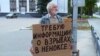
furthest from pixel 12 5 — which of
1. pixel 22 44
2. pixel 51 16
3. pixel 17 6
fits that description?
pixel 51 16

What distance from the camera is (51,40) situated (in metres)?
6.18

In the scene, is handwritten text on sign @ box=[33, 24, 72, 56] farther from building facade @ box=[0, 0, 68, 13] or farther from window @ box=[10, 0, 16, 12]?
window @ box=[10, 0, 16, 12]

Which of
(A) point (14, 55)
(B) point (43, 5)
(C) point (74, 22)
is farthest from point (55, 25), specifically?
(B) point (43, 5)

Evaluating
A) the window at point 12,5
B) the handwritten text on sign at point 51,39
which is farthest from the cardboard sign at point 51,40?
the window at point 12,5

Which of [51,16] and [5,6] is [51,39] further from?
[5,6]

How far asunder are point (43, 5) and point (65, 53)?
60785 mm

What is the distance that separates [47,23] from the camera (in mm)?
6184

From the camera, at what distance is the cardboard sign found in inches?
240

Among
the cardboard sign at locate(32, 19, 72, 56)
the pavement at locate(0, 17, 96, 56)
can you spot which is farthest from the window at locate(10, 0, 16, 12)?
the cardboard sign at locate(32, 19, 72, 56)

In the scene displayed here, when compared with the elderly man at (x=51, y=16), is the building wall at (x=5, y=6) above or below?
above

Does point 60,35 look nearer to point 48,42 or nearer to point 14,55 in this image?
point 48,42

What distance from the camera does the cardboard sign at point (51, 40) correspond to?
6.09 metres

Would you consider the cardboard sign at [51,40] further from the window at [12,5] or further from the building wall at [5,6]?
the window at [12,5]

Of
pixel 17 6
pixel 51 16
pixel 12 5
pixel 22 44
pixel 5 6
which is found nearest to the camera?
pixel 51 16
